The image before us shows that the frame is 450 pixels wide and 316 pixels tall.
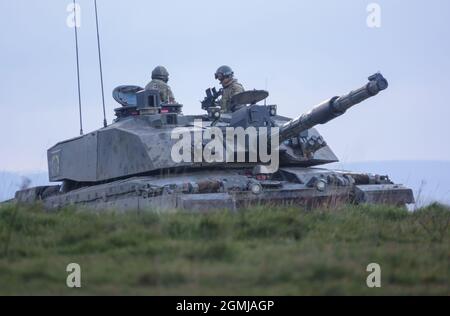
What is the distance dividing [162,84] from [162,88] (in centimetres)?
8

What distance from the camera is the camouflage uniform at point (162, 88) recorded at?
18.5 metres

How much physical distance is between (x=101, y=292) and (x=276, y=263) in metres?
1.56

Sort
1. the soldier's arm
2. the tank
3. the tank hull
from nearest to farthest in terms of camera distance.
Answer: the tank hull
the tank
the soldier's arm

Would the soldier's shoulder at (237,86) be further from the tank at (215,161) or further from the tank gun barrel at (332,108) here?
the tank gun barrel at (332,108)

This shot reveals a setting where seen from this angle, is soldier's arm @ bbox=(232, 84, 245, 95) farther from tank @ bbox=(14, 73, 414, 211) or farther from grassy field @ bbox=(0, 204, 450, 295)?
grassy field @ bbox=(0, 204, 450, 295)

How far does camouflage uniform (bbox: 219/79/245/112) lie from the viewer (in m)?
18.5

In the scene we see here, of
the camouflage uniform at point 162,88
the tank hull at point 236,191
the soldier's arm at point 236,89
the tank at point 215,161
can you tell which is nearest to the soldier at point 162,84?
the camouflage uniform at point 162,88

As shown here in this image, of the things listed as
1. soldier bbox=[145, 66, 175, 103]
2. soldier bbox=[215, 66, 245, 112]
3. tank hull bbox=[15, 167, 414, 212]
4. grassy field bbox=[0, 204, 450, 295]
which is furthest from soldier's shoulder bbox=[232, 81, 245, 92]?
grassy field bbox=[0, 204, 450, 295]

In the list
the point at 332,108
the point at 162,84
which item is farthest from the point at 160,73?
the point at 332,108

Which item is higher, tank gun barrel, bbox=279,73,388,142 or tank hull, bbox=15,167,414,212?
tank gun barrel, bbox=279,73,388,142

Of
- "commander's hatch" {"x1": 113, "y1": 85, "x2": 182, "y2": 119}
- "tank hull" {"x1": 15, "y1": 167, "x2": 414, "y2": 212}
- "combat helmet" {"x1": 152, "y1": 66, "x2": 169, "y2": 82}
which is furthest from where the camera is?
"combat helmet" {"x1": 152, "y1": 66, "x2": 169, "y2": 82}

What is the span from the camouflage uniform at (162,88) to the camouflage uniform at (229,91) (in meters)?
0.98

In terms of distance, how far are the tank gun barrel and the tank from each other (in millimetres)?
16

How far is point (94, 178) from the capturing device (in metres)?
17.0
